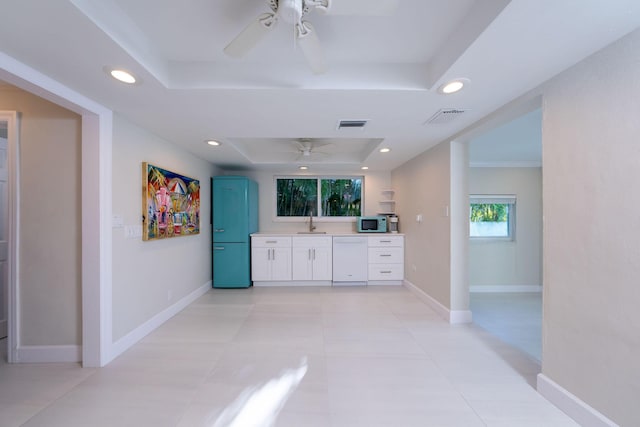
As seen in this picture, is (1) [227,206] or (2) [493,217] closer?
(1) [227,206]

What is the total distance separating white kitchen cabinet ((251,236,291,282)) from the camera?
4523mm

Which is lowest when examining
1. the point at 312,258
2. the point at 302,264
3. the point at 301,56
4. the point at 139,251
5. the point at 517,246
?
the point at 302,264

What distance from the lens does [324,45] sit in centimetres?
170

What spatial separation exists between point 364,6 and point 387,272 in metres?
4.05

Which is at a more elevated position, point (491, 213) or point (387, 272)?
point (491, 213)

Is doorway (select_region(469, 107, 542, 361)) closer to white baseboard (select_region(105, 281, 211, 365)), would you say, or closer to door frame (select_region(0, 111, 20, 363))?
white baseboard (select_region(105, 281, 211, 365))

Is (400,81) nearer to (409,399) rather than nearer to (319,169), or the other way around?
(409,399)

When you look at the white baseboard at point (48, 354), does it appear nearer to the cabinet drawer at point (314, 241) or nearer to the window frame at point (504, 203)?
the cabinet drawer at point (314, 241)

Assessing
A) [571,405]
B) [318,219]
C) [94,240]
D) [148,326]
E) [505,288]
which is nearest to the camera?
[571,405]

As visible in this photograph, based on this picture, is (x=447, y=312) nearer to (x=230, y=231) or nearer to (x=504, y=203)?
(x=504, y=203)

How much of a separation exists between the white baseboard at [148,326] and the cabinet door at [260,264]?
0.98 meters

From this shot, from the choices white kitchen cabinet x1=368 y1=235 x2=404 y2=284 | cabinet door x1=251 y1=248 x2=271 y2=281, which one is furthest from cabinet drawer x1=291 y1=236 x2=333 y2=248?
white kitchen cabinet x1=368 y1=235 x2=404 y2=284

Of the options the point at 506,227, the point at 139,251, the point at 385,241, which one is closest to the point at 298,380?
the point at 139,251

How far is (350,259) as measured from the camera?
458cm
